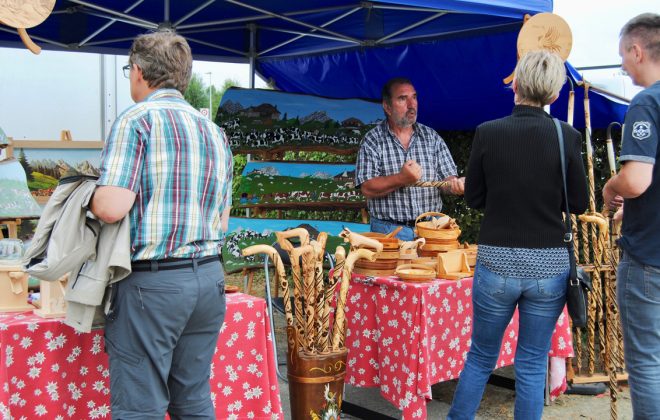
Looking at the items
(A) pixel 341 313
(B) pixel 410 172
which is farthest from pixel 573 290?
(B) pixel 410 172

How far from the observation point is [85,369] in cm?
227

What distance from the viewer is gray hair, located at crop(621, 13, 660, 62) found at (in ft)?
7.39

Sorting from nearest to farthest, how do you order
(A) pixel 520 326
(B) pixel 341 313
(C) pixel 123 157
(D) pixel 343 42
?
(C) pixel 123 157
(A) pixel 520 326
(B) pixel 341 313
(D) pixel 343 42

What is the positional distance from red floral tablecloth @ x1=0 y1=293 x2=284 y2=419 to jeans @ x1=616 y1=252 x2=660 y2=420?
4.22ft

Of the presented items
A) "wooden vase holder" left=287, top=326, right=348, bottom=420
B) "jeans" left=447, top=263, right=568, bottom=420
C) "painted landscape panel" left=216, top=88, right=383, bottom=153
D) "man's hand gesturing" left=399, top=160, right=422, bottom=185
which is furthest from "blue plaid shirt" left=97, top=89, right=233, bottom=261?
"painted landscape panel" left=216, top=88, right=383, bottom=153

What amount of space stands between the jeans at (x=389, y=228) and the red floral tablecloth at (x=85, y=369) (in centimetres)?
143

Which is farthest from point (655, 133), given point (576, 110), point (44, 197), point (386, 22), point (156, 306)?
point (44, 197)

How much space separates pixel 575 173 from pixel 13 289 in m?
2.01

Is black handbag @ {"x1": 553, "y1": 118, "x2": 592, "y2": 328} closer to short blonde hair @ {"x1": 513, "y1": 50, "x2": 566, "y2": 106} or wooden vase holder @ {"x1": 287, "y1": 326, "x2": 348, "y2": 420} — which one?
short blonde hair @ {"x1": 513, "y1": 50, "x2": 566, "y2": 106}

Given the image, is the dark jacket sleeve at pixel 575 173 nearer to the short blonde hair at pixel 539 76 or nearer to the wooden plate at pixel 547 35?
the short blonde hair at pixel 539 76

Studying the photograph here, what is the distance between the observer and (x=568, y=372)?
157 inches

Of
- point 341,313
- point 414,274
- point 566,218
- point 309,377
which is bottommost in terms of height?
point 309,377

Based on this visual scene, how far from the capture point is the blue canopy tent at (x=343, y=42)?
14.5ft

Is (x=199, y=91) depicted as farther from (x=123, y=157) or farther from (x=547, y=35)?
(x=123, y=157)
